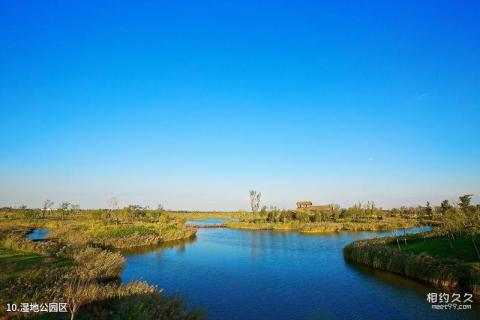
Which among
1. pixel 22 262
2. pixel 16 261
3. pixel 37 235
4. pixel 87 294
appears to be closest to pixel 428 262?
pixel 87 294

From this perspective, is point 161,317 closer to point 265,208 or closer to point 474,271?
point 474,271

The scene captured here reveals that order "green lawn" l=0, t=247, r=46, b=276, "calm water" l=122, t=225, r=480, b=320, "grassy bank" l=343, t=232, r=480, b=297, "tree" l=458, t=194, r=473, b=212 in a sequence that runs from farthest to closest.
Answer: "tree" l=458, t=194, r=473, b=212 → "grassy bank" l=343, t=232, r=480, b=297 → "green lawn" l=0, t=247, r=46, b=276 → "calm water" l=122, t=225, r=480, b=320

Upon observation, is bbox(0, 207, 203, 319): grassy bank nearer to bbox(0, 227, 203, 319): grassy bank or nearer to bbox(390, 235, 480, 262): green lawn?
bbox(0, 227, 203, 319): grassy bank

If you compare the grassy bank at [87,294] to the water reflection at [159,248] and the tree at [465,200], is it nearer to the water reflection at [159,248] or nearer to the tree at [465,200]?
the water reflection at [159,248]

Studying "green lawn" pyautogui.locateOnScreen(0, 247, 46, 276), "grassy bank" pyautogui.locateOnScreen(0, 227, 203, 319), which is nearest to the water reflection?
"green lawn" pyautogui.locateOnScreen(0, 247, 46, 276)

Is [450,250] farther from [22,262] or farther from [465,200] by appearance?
[22,262]

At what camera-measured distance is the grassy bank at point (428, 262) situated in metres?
24.4

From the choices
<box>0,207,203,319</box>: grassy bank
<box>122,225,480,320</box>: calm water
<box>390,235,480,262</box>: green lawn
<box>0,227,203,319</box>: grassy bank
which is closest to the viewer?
<box>0,227,203,319</box>: grassy bank

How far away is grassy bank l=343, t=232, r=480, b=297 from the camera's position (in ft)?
80.0

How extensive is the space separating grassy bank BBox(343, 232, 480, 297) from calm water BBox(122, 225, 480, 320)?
3.96 feet

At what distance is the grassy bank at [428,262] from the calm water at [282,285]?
1.21 metres

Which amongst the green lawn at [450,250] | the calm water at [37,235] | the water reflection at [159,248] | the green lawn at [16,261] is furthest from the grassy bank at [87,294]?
the calm water at [37,235]

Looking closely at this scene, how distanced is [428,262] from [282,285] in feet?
41.5

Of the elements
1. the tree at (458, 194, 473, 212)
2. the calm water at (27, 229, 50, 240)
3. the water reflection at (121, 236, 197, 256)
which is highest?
the tree at (458, 194, 473, 212)
